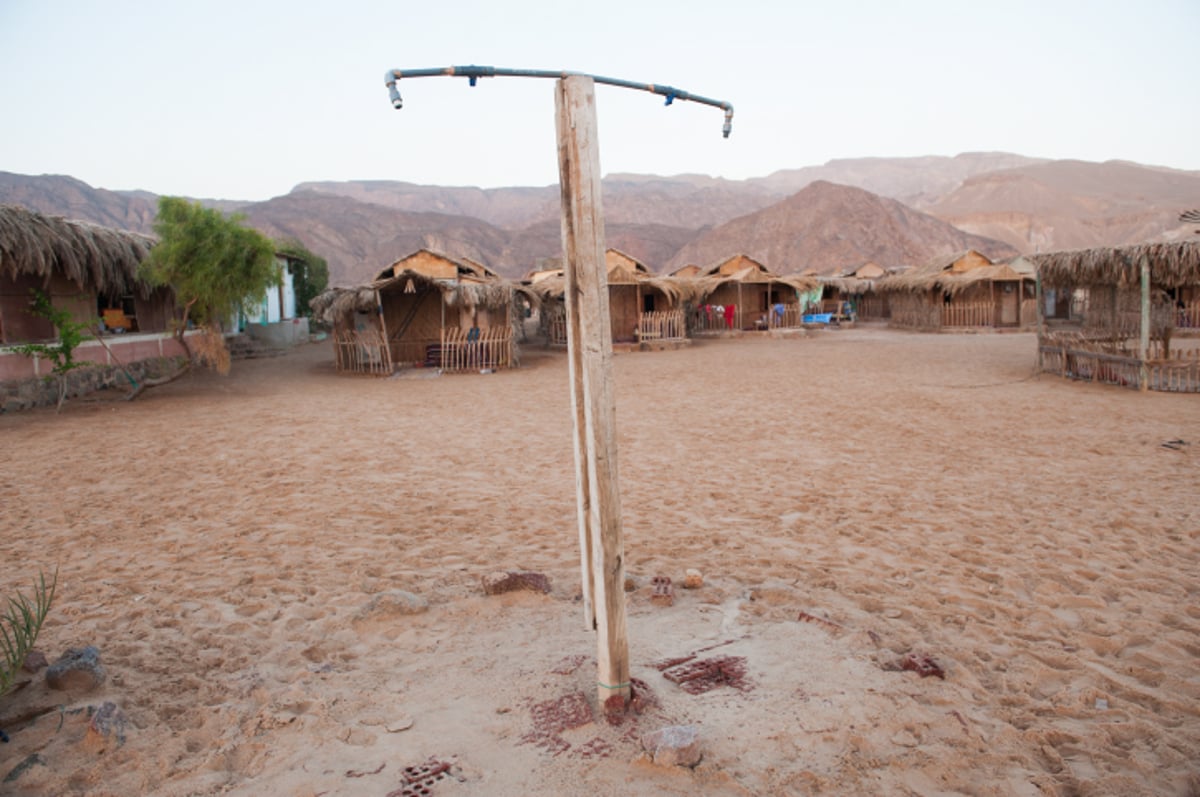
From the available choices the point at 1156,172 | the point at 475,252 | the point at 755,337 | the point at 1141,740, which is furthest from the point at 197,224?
the point at 1156,172

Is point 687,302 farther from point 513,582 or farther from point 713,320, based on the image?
point 513,582

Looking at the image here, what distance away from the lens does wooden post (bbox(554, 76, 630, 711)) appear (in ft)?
9.03

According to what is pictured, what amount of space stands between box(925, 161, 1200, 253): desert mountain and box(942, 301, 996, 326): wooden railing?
48264 mm

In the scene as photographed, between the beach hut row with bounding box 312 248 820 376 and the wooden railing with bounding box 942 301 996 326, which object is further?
the wooden railing with bounding box 942 301 996 326

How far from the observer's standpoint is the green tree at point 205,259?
12.8 metres

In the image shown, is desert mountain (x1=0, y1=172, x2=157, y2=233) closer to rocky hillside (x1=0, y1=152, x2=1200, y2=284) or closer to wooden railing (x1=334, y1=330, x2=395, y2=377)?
rocky hillside (x1=0, y1=152, x2=1200, y2=284)

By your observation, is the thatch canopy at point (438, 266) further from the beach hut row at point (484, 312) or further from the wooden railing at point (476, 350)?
the wooden railing at point (476, 350)

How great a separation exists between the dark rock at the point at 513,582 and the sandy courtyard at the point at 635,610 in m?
0.07

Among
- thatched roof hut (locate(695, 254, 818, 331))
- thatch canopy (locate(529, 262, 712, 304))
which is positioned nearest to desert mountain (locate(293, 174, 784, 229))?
thatched roof hut (locate(695, 254, 818, 331))

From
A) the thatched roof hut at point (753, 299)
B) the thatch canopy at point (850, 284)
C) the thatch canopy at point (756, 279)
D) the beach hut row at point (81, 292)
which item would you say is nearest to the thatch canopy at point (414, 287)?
the beach hut row at point (81, 292)

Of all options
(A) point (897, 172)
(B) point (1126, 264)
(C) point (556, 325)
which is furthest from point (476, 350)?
(A) point (897, 172)

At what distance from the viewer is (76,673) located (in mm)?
3264

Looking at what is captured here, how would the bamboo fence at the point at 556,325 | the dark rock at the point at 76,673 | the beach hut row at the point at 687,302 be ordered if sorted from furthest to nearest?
1. the bamboo fence at the point at 556,325
2. the beach hut row at the point at 687,302
3. the dark rock at the point at 76,673

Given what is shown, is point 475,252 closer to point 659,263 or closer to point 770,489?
point 659,263
